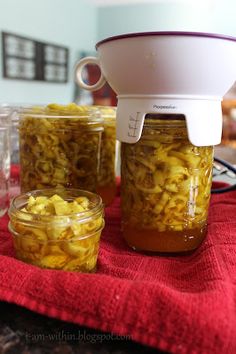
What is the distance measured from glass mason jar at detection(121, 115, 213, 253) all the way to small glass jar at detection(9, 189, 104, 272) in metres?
0.06

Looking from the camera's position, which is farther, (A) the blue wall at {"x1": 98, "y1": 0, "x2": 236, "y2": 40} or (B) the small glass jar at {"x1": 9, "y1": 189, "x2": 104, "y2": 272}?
(A) the blue wall at {"x1": 98, "y1": 0, "x2": 236, "y2": 40}

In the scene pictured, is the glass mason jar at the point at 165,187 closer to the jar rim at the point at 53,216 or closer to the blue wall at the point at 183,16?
the jar rim at the point at 53,216

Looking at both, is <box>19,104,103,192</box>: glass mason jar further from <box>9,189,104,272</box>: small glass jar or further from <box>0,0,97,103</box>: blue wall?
<box>0,0,97,103</box>: blue wall

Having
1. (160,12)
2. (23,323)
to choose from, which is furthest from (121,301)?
(160,12)

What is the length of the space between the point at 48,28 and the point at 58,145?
92.8 inches

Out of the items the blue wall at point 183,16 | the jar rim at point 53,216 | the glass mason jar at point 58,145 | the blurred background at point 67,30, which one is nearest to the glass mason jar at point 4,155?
the glass mason jar at point 58,145

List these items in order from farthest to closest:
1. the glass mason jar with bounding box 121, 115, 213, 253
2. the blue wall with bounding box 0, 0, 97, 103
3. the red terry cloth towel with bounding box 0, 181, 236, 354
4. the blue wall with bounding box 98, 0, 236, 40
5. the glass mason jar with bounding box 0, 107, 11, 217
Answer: the blue wall with bounding box 98, 0, 236, 40, the blue wall with bounding box 0, 0, 97, 103, the glass mason jar with bounding box 0, 107, 11, 217, the glass mason jar with bounding box 121, 115, 213, 253, the red terry cloth towel with bounding box 0, 181, 236, 354

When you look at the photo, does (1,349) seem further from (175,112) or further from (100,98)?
(100,98)

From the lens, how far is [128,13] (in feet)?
10.1

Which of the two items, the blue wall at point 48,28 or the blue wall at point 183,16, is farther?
the blue wall at point 183,16

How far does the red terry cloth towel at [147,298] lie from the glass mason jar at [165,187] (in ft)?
0.12

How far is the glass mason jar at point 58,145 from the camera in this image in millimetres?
463

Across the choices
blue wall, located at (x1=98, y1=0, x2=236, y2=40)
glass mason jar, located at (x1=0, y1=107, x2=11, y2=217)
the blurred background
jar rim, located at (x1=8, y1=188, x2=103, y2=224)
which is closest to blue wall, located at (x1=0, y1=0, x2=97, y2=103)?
the blurred background

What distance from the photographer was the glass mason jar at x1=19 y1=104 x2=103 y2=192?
46 cm
